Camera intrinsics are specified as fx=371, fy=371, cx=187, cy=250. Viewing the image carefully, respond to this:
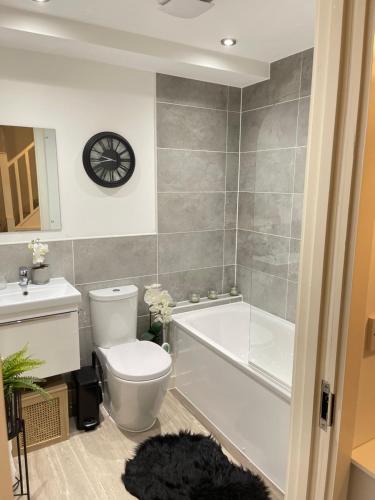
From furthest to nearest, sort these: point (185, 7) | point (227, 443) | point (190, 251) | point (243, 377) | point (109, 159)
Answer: point (190, 251), point (109, 159), point (227, 443), point (243, 377), point (185, 7)

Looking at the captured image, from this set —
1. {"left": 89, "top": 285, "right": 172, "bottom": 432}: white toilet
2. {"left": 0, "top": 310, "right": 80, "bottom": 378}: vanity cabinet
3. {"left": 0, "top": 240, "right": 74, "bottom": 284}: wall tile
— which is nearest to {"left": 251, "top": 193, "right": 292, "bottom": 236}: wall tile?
{"left": 89, "top": 285, "right": 172, "bottom": 432}: white toilet

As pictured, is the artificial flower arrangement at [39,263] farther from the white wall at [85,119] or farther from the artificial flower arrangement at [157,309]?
the artificial flower arrangement at [157,309]

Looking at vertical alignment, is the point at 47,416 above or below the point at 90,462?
above

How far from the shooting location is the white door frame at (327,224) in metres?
0.84

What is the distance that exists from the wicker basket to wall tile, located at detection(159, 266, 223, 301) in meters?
1.16

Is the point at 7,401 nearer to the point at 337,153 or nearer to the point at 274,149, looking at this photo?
the point at 337,153

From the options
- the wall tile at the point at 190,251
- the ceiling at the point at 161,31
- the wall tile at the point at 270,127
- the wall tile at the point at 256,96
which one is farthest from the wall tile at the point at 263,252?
the ceiling at the point at 161,31

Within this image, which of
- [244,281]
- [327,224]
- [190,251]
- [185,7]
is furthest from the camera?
[244,281]

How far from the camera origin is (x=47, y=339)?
89.1 inches

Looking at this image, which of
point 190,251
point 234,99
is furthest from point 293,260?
point 234,99

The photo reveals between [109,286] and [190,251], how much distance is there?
77 cm

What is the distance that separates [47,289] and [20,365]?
83 cm

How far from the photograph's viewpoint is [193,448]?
2365 millimetres

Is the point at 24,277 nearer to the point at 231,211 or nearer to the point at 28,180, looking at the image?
the point at 28,180
